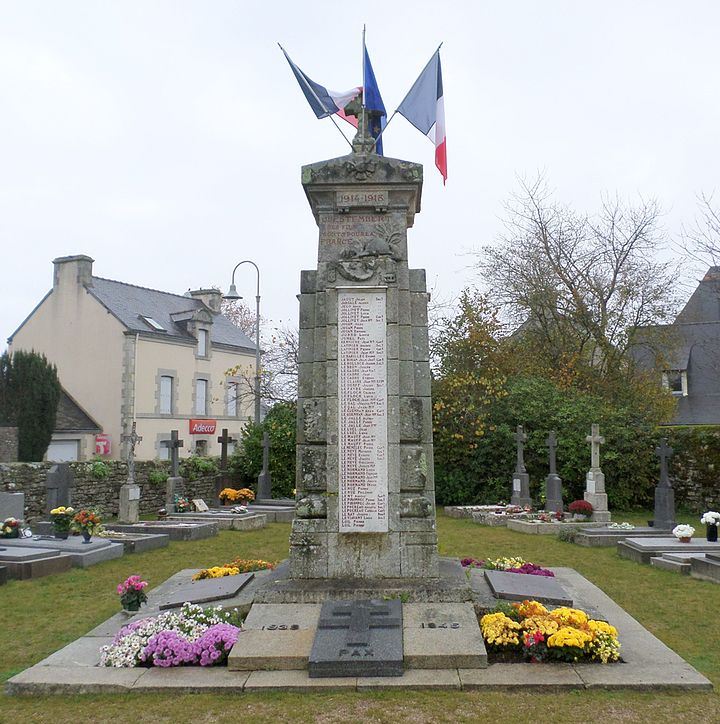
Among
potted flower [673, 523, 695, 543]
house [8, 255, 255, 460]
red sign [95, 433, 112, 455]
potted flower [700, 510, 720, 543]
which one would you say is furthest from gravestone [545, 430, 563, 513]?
red sign [95, 433, 112, 455]

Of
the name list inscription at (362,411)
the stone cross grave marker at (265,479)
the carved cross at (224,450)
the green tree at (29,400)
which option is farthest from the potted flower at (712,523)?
the green tree at (29,400)

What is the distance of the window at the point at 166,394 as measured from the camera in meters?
28.9

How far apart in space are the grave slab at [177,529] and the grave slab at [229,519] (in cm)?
93

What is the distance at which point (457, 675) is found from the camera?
5328 millimetres

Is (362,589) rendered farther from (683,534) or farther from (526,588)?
(683,534)

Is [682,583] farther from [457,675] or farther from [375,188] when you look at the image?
[375,188]

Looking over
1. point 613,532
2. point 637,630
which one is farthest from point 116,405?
point 637,630

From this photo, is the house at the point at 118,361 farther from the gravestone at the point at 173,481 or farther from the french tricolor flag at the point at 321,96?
the french tricolor flag at the point at 321,96

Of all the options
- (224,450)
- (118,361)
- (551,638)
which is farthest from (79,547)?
(118,361)

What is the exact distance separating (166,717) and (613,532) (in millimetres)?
10179

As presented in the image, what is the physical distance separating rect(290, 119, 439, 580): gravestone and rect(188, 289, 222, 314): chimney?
27.4 m

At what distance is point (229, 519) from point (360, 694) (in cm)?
1093

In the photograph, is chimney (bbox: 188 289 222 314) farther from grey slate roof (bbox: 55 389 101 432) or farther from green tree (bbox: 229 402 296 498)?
green tree (bbox: 229 402 296 498)

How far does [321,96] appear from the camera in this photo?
26.6ft
